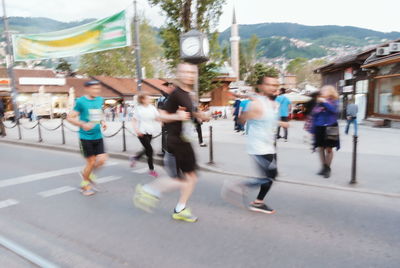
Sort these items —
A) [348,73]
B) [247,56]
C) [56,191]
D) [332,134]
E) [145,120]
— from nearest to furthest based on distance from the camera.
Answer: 1. [56,191]
2. [332,134]
3. [145,120]
4. [348,73]
5. [247,56]

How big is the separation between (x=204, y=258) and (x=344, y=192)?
3144 millimetres

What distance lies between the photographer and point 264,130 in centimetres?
399

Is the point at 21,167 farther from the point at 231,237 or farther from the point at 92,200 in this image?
the point at 231,237

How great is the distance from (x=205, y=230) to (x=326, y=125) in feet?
11.5

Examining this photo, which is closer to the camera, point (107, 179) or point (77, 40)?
point (107, 179)

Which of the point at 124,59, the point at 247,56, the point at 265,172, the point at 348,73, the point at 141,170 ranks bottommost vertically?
the point at 141,170

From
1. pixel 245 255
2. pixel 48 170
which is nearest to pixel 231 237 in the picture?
pixel 245 255

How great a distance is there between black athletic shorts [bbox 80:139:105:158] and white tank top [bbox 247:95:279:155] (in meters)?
2.60

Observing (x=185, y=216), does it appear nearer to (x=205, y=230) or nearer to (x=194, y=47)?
(x=205, y=230)

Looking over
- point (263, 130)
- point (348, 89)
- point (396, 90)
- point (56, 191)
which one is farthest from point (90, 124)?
point (348, 89)

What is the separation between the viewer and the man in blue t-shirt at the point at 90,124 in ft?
16.4

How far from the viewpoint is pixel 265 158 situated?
4.05 m

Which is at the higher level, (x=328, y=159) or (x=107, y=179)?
(x=328, y=159)

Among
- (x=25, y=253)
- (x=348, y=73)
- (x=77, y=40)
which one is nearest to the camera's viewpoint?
(x=25, y=253)
